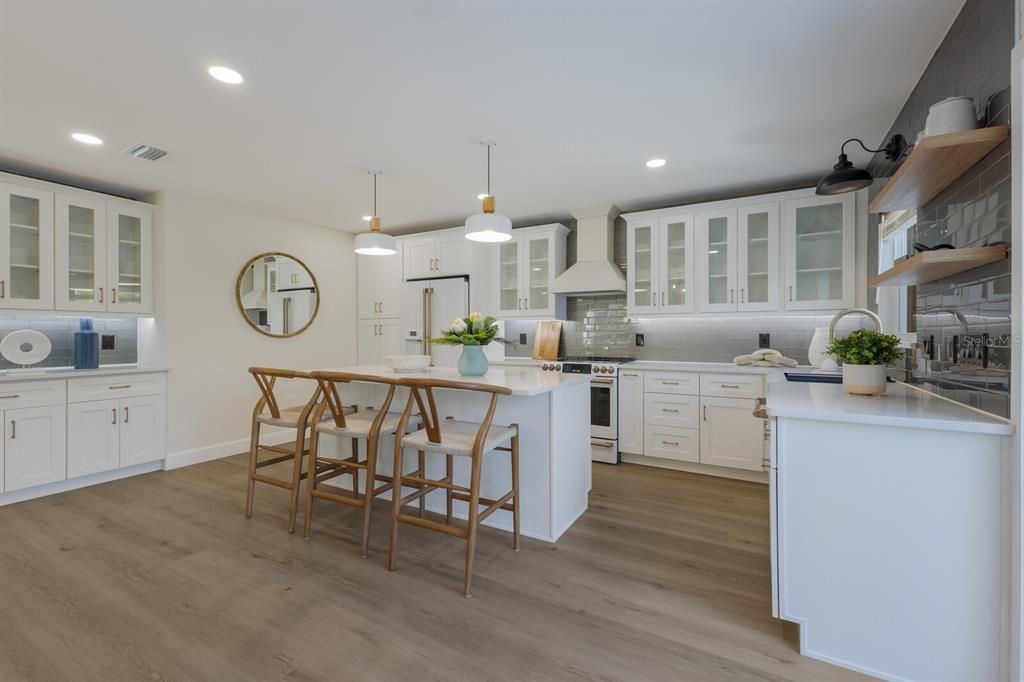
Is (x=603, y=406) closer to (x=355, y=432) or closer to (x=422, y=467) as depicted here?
(x=422, y=467)

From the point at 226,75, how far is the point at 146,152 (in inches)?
58.4

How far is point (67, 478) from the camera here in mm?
3482

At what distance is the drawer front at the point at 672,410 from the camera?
3947mm

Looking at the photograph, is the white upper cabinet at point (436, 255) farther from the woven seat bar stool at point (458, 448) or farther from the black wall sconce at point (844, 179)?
the black wall sconce at point (844, 179)

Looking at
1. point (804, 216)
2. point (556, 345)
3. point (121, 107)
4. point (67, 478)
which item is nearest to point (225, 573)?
point (67, 478)

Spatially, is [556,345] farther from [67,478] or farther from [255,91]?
[67,478]

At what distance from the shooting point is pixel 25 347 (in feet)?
11.7

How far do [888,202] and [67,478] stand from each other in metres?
5.51

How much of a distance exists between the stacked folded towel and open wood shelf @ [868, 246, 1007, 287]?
1.85m

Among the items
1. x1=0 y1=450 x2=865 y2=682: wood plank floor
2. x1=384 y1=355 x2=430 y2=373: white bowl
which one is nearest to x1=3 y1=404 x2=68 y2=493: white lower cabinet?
x1=0 y1=450 x2=865 y2=682: wood plank floor

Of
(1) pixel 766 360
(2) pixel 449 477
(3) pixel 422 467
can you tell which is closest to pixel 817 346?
(1) pixel 766 360

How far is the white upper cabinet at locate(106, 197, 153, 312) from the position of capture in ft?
12.7

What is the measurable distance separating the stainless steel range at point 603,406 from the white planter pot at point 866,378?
2.28m

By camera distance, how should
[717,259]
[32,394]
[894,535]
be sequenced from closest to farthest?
[894,535] → [32,394] → [717,259]
